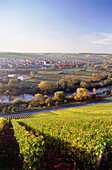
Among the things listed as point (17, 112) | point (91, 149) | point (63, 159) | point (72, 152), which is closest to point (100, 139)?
point (91, 149)

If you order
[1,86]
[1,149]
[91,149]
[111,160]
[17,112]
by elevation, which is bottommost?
[17,112]

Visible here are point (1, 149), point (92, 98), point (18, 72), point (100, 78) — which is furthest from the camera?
point (18, 72)

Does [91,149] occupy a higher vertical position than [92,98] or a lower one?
higher

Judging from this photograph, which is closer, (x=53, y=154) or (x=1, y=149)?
(x=53, y=154)

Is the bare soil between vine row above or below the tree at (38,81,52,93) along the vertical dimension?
above

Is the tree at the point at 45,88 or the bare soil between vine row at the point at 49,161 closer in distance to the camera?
the bare soil between vine row at the point at 49,161

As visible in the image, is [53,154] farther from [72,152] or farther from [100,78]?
[100,78]

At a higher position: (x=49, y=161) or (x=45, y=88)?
(x=49, y=161)

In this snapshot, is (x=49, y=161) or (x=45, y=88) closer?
(x=49, y=161)

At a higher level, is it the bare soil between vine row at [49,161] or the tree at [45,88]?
the bare soil between vine row at [49,161]

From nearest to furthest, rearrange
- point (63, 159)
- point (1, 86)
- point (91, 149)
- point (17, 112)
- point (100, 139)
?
1. point (91, 149)
2. point (100, 139)
3. point (63, 159)
4. point (17, 112)
5. point (1, 86)

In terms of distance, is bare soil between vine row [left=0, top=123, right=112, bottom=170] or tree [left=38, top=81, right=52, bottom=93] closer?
bare soil between vine row [left=0, top=123, right=112, bottom=170]
